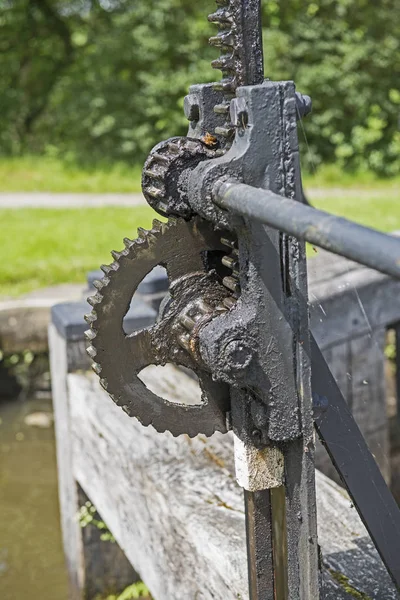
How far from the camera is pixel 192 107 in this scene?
1.51 metres

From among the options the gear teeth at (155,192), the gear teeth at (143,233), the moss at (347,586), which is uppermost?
the gear teeth at (155,192)

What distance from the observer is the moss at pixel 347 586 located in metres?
1.79

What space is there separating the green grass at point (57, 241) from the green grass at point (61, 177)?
7.75 ft

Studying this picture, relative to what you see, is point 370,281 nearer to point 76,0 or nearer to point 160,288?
point 160,288

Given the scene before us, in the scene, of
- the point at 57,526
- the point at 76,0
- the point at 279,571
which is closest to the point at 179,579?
the point at 279,571

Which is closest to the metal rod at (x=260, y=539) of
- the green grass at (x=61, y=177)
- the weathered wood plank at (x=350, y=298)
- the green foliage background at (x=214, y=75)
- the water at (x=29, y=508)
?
the weathered wood plank at (x=350, y=298)

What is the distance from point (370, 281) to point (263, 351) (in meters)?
2.54

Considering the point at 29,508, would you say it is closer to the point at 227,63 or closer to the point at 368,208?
the point at 227,63

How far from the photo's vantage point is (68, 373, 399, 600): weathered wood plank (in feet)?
6.31

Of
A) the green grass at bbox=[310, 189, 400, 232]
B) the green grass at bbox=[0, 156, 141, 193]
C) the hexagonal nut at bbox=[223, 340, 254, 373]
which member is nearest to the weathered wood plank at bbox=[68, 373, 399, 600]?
the hexagonal nut at bbox=[223, 340, 254, 373]

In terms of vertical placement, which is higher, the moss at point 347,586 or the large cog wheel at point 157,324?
the large cog wheel at point 157,324

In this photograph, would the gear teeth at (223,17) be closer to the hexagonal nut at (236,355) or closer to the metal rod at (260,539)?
the hexagonal nut at (236,355)

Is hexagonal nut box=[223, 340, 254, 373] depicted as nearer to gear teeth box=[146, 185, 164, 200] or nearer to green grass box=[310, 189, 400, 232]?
gear teeth box=[146, 185, 164, 200]

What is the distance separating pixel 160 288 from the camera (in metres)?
3.38
